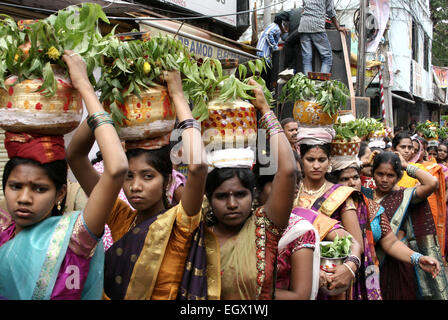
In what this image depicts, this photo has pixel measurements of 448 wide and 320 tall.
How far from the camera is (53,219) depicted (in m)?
1.99

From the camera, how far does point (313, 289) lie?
264 centimetres

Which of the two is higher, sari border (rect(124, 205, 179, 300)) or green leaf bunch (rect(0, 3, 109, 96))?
green leaf bunch (rect(0, 3, 109, 96))

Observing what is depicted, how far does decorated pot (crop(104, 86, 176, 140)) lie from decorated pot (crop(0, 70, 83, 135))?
279 millimetres

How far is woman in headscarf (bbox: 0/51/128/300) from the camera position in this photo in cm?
187

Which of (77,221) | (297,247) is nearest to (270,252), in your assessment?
(297,247)

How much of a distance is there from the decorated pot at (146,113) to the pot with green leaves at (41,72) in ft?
0.78

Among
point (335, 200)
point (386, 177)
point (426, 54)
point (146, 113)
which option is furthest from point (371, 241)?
point (426, 54)

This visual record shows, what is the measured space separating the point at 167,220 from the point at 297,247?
84 centimetres

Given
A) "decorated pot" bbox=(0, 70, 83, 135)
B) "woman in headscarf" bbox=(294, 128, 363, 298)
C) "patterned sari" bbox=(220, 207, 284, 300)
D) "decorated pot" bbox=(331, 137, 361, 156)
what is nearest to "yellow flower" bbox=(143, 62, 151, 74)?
"decorated pot" bbox=(0, 70, 83, 135)

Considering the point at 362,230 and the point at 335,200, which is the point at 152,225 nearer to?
the point at 335,200

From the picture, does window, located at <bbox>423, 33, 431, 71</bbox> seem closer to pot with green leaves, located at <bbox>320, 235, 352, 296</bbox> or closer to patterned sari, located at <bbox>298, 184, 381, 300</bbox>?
patterned sari, located at <bbox>298, 184, 381, 300</bbox>

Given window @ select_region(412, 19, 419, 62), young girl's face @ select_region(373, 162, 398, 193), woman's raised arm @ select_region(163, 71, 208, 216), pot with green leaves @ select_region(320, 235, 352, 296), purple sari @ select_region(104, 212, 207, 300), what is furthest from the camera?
window @ select_region(412, 19, 419, 62)

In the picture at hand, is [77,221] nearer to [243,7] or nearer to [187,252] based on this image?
[187,252]

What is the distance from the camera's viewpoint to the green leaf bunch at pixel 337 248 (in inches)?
124
